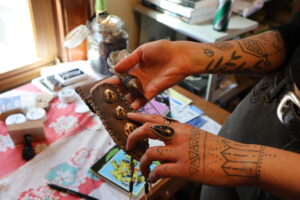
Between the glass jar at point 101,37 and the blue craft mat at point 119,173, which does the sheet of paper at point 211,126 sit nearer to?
the blue craft mat at point 119,173

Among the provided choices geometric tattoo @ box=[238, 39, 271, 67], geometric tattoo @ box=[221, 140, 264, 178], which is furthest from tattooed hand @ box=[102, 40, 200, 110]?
geometric tattoo @ box=[221, 140, 264, 178]

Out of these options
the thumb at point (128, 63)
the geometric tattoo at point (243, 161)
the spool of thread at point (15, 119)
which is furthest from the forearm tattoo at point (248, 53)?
the spool of thread at point (15, 119)

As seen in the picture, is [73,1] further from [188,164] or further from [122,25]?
[188,164]

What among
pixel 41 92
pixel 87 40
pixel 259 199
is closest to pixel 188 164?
pixel 259 199

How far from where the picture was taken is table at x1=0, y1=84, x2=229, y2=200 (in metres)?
0.65

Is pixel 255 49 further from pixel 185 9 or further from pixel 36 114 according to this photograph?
pixel 36 114

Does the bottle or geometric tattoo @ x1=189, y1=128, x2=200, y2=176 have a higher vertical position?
the bottle

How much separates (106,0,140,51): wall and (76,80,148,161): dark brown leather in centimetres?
65

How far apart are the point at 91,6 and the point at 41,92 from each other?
39cm

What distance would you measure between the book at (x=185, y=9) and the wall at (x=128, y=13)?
0.15 m

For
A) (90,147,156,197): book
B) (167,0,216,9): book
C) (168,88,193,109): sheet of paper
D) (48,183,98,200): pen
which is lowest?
(48,183,98,200): pen

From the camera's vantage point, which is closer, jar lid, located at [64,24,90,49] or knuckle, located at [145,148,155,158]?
knuckle, located at [145,148,155,158]

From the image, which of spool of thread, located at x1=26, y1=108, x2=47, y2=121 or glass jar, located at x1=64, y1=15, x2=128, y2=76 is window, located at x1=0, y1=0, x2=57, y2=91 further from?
spool of thread, located at x1=26, y1=108, x2=47, y2=121

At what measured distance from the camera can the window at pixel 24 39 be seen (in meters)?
0.98
